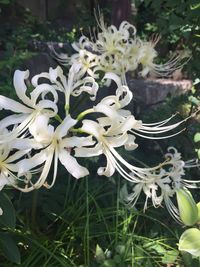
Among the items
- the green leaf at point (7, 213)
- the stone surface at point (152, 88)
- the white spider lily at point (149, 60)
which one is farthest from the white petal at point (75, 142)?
the stone surface at point (152, 88)

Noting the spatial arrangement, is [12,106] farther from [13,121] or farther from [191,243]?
[191,243]

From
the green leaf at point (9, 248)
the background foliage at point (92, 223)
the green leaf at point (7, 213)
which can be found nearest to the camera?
the green leaf at point (7, 213)

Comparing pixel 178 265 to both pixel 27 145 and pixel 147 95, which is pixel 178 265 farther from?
pixel 147 95

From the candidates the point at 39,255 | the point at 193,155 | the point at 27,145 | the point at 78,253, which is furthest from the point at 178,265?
the point at 27,145

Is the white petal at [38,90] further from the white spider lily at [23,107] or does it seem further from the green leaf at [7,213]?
the green leaf at [7,213]

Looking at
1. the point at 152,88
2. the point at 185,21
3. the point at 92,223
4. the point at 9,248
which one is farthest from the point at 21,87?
the point at 152,88
